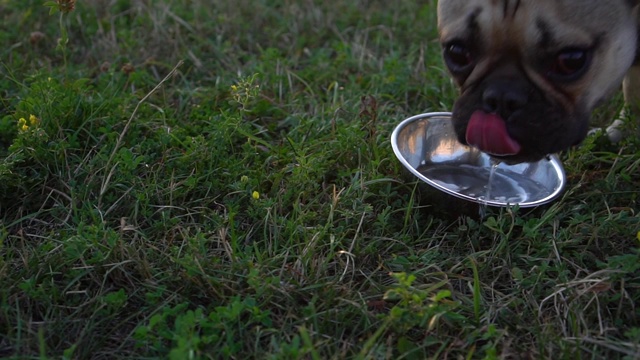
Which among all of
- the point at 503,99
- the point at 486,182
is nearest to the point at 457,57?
the point at 503,99

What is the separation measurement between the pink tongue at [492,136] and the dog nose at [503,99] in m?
0.03

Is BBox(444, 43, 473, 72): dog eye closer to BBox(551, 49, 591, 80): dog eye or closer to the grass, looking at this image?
BBox(551, 49, 591, 80): dog eye

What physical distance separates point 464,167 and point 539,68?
78cm

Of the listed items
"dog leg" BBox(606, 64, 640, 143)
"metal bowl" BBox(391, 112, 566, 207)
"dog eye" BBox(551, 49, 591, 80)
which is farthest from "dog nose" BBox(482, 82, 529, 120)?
"dog leg" BBox(606, 64, 640, 143)

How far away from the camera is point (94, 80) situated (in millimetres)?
3775

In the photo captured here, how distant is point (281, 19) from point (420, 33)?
0.80 meters

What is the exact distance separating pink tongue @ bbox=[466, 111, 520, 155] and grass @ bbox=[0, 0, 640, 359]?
0.76ft

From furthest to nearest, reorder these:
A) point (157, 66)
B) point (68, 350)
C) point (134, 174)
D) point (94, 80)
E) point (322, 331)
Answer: point (157, 66)
point (94, 80)
point (134, 174)
point (322, 331)
point (68, 350)

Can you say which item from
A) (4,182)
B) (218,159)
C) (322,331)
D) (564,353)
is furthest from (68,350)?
(564,353)

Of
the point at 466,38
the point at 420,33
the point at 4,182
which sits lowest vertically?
the point at 420,33

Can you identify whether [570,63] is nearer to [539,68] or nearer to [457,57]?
[539,68]

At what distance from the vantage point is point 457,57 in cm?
291

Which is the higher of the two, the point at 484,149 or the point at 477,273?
the point at 484,149

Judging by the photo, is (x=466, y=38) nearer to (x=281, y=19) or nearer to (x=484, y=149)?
(x=484, y=149)
